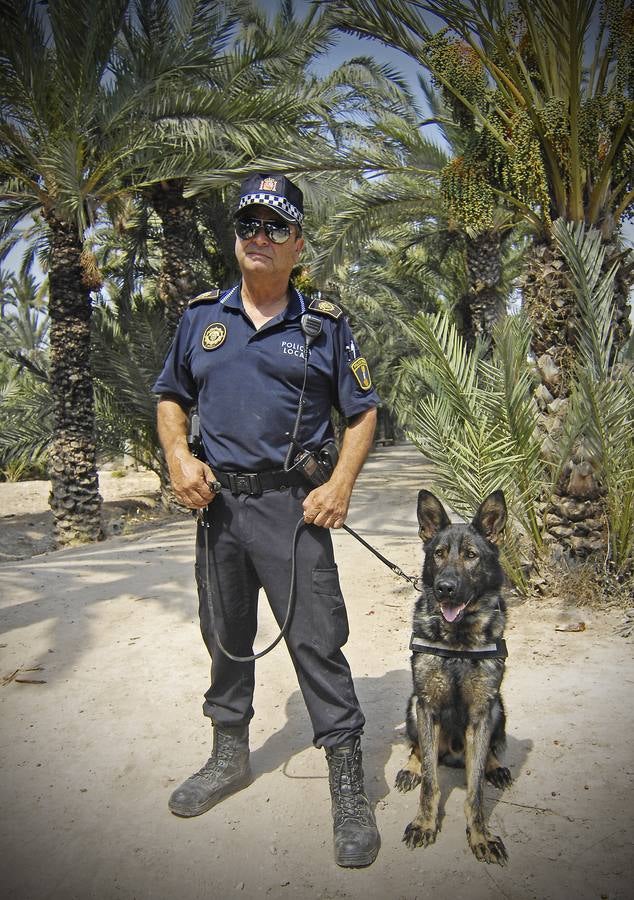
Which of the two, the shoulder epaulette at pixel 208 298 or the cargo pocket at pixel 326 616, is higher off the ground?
the shoulder epaulette at pixel 208 298

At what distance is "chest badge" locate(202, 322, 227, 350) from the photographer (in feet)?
9.46

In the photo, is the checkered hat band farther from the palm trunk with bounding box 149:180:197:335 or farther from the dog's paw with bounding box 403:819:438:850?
the palm trunk with bounding box 149:180:197:335

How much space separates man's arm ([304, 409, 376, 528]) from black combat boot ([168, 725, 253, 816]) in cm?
110

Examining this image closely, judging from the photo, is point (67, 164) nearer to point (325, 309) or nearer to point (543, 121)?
point (543, 121)

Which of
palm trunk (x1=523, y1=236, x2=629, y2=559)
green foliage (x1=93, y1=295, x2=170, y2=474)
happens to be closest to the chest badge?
palm trunk (x1=523, y1=236, x2=629, y2=559)

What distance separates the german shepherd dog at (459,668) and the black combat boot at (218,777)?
2.29 ft

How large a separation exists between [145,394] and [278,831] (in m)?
9.74

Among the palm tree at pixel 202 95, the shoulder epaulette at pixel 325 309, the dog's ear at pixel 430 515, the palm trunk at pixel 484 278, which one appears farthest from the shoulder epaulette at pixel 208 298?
the palm trunk at pixel 484 278

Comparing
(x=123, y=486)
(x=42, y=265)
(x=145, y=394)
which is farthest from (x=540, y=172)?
(x=123, y=486)

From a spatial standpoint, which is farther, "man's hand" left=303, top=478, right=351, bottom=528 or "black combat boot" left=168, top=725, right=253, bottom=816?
"black combat boot" left=168, top=725, right=253, bottom=816

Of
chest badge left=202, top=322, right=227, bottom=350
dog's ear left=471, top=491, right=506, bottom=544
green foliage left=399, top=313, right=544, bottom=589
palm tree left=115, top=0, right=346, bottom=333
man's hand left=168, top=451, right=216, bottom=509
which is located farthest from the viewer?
palm tree left=115, top=0, right=346, bottom=333

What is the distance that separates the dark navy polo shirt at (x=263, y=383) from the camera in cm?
279

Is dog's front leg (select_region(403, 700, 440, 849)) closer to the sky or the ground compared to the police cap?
closer to the ground

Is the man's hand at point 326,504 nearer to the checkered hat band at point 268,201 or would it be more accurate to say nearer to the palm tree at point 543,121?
the checkered hat band at point 268,201
